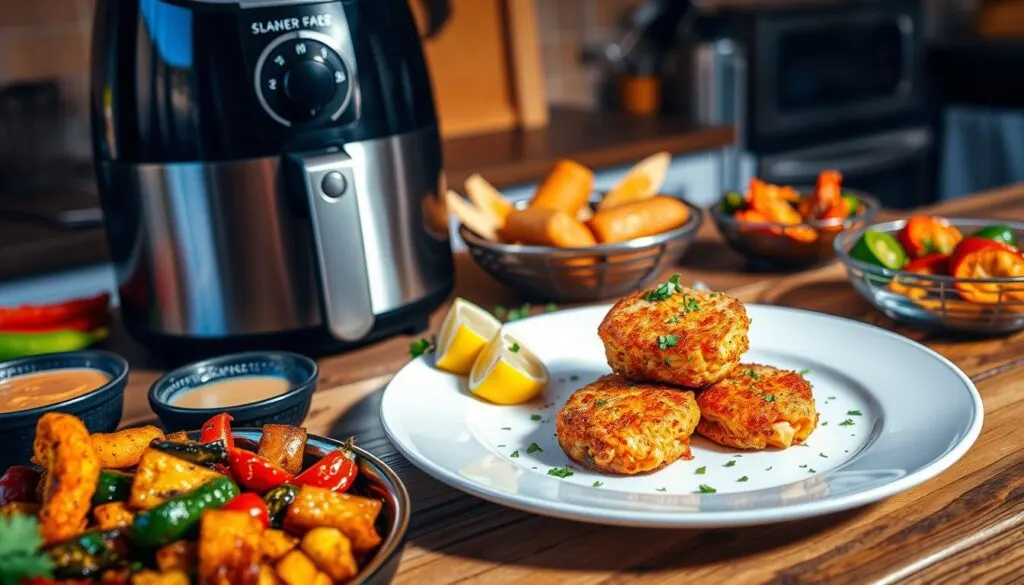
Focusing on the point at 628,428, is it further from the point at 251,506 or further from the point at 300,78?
the point at 300,78

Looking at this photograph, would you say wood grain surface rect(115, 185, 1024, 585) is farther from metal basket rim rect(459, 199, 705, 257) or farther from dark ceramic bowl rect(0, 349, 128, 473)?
metal basket rim rect(459, 199, 705, 257)

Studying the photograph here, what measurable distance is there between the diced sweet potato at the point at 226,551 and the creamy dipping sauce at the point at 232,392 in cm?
31

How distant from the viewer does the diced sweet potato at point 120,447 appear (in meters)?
0.72

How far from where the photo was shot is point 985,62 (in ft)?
11.1

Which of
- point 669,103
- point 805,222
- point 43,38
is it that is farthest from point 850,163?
point 43,38

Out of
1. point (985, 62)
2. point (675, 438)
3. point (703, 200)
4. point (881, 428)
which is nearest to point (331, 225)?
point (675, 438)

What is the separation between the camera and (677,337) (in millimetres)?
847

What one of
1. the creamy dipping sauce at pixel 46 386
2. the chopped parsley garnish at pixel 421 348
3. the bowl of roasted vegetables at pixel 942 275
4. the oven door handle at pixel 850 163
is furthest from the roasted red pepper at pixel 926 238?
the oven door handle at pixel 850 163

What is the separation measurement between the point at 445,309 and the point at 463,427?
46cm

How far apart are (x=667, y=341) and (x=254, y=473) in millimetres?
367

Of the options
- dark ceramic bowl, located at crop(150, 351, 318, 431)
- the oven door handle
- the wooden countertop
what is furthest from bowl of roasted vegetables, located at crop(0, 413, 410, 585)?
the oven door handle

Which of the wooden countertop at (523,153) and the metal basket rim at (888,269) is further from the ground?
the metal basket rim at (888,269)

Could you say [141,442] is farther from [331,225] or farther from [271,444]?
[331,225]

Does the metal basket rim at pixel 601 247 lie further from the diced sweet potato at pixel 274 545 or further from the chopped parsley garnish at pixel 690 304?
the diced sweet potato at pixel 274 545
